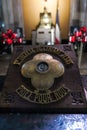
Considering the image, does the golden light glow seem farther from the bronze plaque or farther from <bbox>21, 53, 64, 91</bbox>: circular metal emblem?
<bbox>21, 53, 64, 91</bbox>: circular metal emblem

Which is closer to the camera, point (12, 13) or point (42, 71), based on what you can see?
point (42, 71)

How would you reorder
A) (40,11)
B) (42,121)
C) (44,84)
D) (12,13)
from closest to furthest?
1. (42,121)
2. (44,84)
3. (12,13)
4. (40,11)

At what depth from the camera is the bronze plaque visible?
1.47 m

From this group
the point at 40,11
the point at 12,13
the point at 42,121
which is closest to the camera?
the point at 42,121

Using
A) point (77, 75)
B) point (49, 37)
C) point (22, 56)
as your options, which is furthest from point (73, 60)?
point (49, 37)

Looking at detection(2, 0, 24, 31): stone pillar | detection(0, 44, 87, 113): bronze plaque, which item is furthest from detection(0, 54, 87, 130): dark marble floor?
detection(2, 0, 24, 31): stone pillar

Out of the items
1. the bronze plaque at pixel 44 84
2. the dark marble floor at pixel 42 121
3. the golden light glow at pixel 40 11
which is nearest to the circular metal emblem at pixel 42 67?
the bronze plaque at pixel 44 84

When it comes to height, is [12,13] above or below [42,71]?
above

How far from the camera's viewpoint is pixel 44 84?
158 centimetres

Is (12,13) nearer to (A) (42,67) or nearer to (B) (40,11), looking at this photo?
(B) (40,11)

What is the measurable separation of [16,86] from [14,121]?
1.01ft

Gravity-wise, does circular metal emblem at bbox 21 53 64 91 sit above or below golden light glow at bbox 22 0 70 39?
below

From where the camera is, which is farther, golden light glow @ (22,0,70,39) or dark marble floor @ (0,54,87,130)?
golden light glow @ (22,0,70,39)

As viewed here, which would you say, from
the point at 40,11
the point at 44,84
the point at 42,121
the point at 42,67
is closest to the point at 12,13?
the point at 40,11
